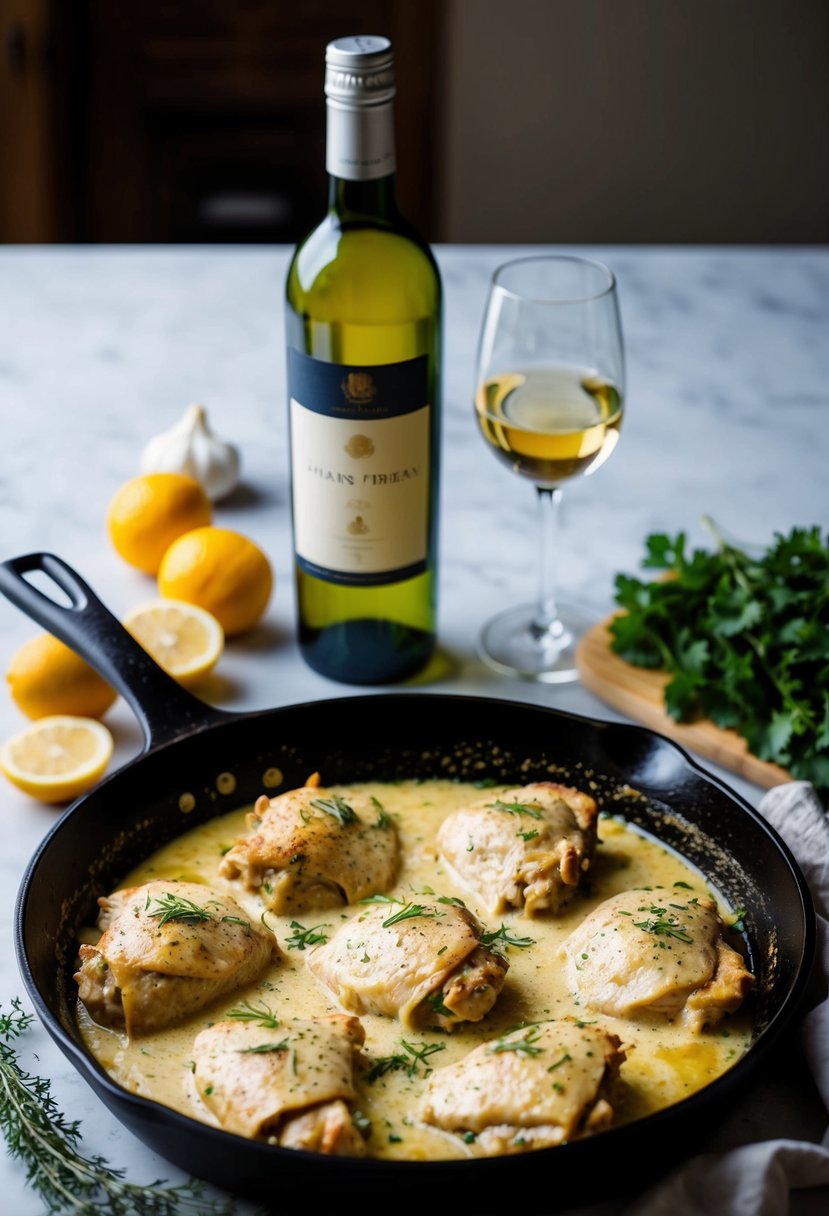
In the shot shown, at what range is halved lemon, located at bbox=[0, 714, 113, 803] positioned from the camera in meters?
2.41

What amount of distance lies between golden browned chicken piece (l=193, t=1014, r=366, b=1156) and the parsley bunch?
39.2 inches

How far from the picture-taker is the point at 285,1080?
1703mm

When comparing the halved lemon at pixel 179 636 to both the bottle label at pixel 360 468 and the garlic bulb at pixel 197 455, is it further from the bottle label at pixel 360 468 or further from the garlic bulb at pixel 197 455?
the garlic bulb at pixel 197 455

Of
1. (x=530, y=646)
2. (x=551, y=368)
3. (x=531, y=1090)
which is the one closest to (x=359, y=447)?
(x=551, y=368)

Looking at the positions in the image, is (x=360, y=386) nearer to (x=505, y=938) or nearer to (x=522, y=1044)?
(x=505, y=938)

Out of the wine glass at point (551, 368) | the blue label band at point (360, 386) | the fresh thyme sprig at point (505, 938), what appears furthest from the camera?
the wine glass at point (551, 368)

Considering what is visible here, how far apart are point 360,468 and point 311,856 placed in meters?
0.72

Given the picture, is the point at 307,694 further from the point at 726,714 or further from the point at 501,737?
the point at 726,714

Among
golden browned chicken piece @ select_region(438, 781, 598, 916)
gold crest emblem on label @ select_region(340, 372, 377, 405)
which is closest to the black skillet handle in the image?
golden browned chicken piece @ select_region(438, 781, 598, 916)

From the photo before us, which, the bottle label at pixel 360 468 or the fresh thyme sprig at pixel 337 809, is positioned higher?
the bottle label at pixel 360 468

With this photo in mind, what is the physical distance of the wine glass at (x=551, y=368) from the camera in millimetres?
2551

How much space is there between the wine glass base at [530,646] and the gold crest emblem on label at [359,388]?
0.66 metres

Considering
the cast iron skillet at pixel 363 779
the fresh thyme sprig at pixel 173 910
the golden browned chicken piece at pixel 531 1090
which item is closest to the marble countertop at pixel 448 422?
A: the cast iron skillet at pixel 363 779

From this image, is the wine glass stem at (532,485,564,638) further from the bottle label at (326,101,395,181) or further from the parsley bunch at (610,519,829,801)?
the bottle label at (326,101,395,181)
